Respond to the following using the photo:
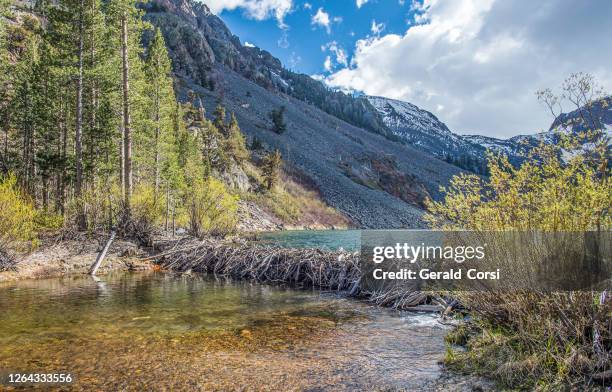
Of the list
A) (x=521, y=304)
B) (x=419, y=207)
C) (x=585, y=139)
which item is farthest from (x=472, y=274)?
(x=419, y=207)

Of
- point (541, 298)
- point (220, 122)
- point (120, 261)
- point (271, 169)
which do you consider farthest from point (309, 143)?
point (541, 298)

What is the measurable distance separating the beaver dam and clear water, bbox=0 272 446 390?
0.96 m

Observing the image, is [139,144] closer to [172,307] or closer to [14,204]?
[14,204]

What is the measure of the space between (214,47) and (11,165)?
414 feet

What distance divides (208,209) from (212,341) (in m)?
18.9

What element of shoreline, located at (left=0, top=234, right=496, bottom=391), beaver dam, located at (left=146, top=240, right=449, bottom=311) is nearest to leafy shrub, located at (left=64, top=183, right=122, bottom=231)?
shoreline, located at (left=0, top=234, right=496, bottom=391)

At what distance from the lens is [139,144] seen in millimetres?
32219

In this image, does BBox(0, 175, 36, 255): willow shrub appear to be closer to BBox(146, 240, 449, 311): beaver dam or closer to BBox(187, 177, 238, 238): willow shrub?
BBox(146, 240, 449, 311): beaver dam

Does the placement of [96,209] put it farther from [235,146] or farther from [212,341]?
[235,146]

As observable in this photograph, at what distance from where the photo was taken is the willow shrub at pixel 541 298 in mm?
5066

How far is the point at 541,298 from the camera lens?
5680 millimetres

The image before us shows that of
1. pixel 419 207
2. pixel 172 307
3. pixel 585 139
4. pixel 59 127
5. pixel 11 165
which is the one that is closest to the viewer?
pixel 585 139

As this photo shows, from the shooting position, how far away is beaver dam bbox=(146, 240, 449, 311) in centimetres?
1159

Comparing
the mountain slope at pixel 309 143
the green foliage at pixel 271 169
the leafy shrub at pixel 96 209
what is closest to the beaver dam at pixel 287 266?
the leafy shrub at pixel 96 209
